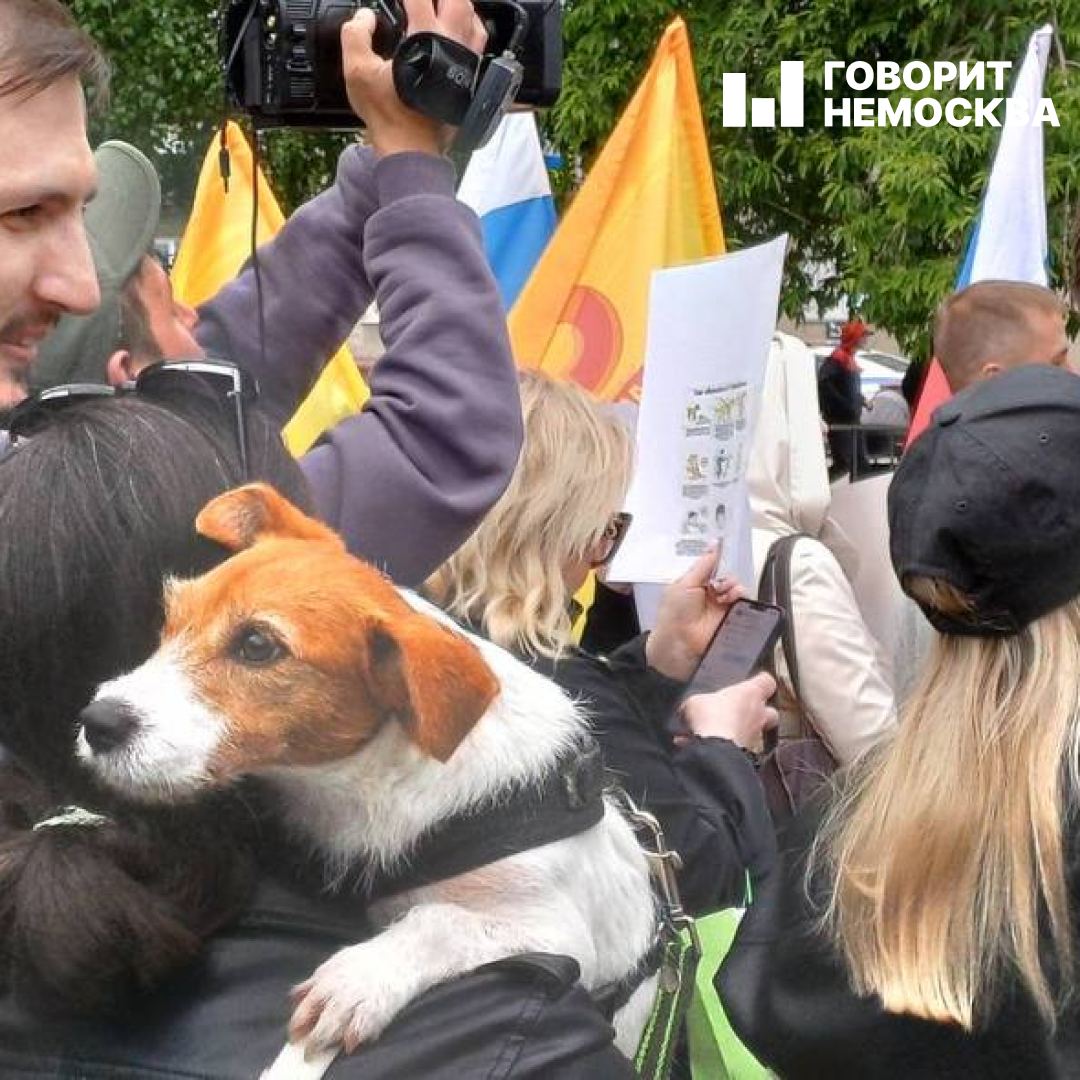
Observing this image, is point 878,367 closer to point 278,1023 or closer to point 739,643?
point 739,643

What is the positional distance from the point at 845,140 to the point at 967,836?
6391 mm

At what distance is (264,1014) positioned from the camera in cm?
95

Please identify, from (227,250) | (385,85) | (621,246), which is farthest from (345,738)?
(621,246)

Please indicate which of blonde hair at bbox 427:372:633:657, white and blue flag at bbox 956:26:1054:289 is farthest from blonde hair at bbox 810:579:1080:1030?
white and blue flag at bbox 956:26:1054:289

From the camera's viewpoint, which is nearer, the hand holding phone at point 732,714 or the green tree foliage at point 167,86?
the green tree foliage at point 167,86

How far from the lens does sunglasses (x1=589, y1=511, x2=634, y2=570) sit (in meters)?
A: 2.19

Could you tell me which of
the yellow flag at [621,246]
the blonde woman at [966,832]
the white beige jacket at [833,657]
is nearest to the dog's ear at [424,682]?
the blonde woman at [966,832]

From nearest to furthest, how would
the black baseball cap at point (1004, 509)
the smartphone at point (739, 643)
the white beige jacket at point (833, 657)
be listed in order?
the black baseball cap at point (1004, 509) < the smartphone at point (739, 643) < the white beige jacket at point (833, 657)

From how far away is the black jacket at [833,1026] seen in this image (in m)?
1.69

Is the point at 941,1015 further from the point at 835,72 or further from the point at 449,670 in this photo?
the point at 835,72

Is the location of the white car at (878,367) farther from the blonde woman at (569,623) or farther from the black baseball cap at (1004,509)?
the black baseball cap at (1004,509)

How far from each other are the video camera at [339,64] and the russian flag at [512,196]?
3.75 metres

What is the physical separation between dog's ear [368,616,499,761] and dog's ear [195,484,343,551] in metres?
0.07

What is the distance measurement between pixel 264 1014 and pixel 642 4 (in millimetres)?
8353
